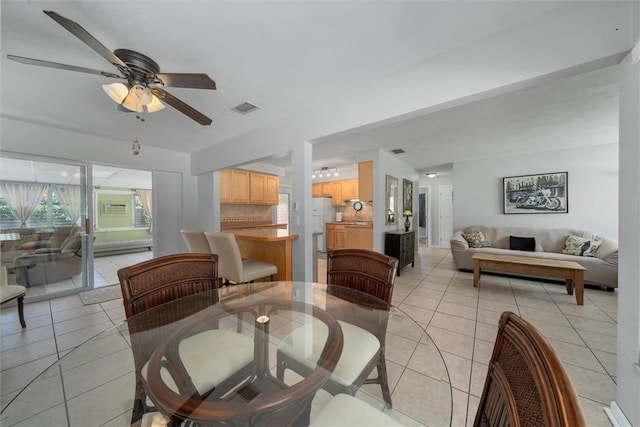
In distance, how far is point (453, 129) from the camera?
3367 mm

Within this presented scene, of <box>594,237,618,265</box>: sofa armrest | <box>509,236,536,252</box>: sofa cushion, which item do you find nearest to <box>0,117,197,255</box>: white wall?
<box>509,236,536,252</box>: sofa cushion

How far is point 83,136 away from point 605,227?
8.87 m

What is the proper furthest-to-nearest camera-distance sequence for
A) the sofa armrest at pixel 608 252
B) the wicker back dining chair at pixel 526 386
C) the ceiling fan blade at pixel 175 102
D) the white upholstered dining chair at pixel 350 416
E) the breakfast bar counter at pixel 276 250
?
1. the sofa armrest at pixel 608 252
2. the breakfast bar counter at pixel 276 250
3. the ceiling fan blade at pixel 175 102
4. the white upholstered dining chair at pixel 350 416
5. the wicker back dining chair at pixel 526 386

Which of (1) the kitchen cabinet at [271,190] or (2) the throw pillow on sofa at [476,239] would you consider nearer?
(2) the throw pillow on sofa at [476,239]

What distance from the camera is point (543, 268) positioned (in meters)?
3.10

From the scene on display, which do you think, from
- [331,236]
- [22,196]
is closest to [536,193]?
[331,236]

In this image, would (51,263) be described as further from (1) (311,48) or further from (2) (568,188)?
(2) (568,188)

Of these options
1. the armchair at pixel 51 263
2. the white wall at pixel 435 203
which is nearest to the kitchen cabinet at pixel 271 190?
the armchair at pixel 51 263

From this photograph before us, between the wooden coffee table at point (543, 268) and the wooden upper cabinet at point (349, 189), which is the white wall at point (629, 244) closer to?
the wooden coffee table at point (543, 268)

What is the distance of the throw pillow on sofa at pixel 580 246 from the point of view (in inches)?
143

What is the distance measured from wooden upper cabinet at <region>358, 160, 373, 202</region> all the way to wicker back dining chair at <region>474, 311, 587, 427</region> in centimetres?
392

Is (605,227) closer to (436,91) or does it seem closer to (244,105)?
(436,91)

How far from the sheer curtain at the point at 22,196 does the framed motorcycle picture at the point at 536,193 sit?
26.7 feet

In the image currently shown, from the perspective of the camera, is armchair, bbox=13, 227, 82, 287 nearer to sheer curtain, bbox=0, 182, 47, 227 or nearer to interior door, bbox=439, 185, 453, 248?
sheer curtain, bbox=0, 182, 47, 227
